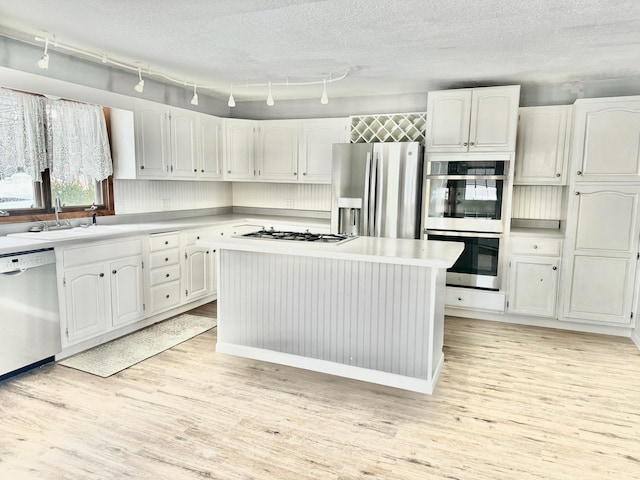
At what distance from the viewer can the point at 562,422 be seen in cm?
247

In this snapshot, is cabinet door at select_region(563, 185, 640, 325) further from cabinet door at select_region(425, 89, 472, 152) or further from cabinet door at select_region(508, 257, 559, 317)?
cabinet door at select_region(425, 89, 472, 152)

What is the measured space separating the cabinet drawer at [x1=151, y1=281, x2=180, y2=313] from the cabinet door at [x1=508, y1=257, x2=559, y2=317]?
3.38 m

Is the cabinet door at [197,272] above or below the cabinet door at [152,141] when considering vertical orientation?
below

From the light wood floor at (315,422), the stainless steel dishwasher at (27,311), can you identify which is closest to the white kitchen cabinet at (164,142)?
the stainless steel dishwasher at (27,311)

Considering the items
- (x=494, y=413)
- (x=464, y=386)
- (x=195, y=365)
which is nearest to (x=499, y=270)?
(x=464, y=386)

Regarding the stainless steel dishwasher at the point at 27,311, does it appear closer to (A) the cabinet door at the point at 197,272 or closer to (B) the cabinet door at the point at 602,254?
(A) the cabinet door at the point at 197,272

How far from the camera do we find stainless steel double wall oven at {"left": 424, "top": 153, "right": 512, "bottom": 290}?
412cm

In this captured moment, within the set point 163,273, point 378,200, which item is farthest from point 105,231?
point 378,200

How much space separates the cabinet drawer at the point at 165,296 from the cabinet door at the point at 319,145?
2.05 metres

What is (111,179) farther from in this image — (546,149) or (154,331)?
(546,149)

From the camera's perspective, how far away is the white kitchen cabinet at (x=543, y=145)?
4.11 meters

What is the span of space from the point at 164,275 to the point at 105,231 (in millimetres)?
745

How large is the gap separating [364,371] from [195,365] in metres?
1.28

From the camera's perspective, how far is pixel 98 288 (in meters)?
3.37
